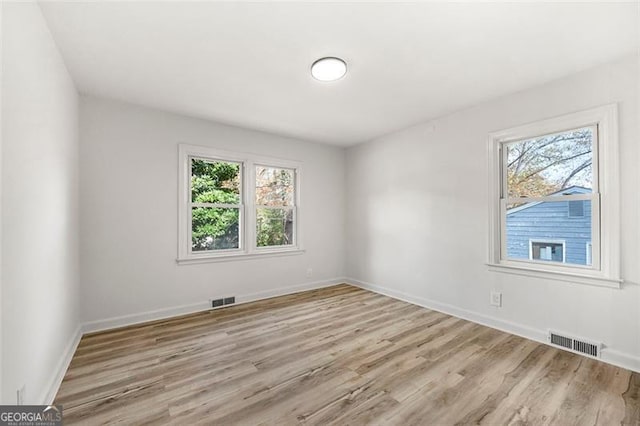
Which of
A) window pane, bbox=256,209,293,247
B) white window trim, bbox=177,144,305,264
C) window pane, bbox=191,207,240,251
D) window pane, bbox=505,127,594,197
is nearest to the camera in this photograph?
window pane, bbox=505,127,594,197

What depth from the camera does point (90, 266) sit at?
2.96 meters

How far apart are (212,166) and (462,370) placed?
3665 mm

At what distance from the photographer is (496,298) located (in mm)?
3070

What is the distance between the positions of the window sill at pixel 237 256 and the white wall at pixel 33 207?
4.01 feet

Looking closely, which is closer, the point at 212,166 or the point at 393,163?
the point at 212,166

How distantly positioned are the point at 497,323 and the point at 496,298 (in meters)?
0.27

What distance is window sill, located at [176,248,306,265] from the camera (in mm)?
3552

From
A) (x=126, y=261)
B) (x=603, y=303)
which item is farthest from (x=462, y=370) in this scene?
(x=126, y=261)

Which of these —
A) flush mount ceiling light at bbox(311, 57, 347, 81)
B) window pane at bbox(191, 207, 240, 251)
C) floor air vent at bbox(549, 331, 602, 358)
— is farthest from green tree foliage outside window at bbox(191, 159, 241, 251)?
floor air vent at bbox(549, 331, 602, 358)

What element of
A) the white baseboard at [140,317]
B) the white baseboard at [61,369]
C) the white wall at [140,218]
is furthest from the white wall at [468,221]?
the white baseboard at [61,369]

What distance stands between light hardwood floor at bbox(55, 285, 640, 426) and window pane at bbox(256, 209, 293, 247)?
142 cm

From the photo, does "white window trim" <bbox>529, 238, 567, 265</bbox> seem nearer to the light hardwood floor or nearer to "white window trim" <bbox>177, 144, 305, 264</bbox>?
the light hardwood floor

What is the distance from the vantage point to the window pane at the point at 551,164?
2582mm

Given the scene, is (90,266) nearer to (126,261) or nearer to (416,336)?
(126,261)
